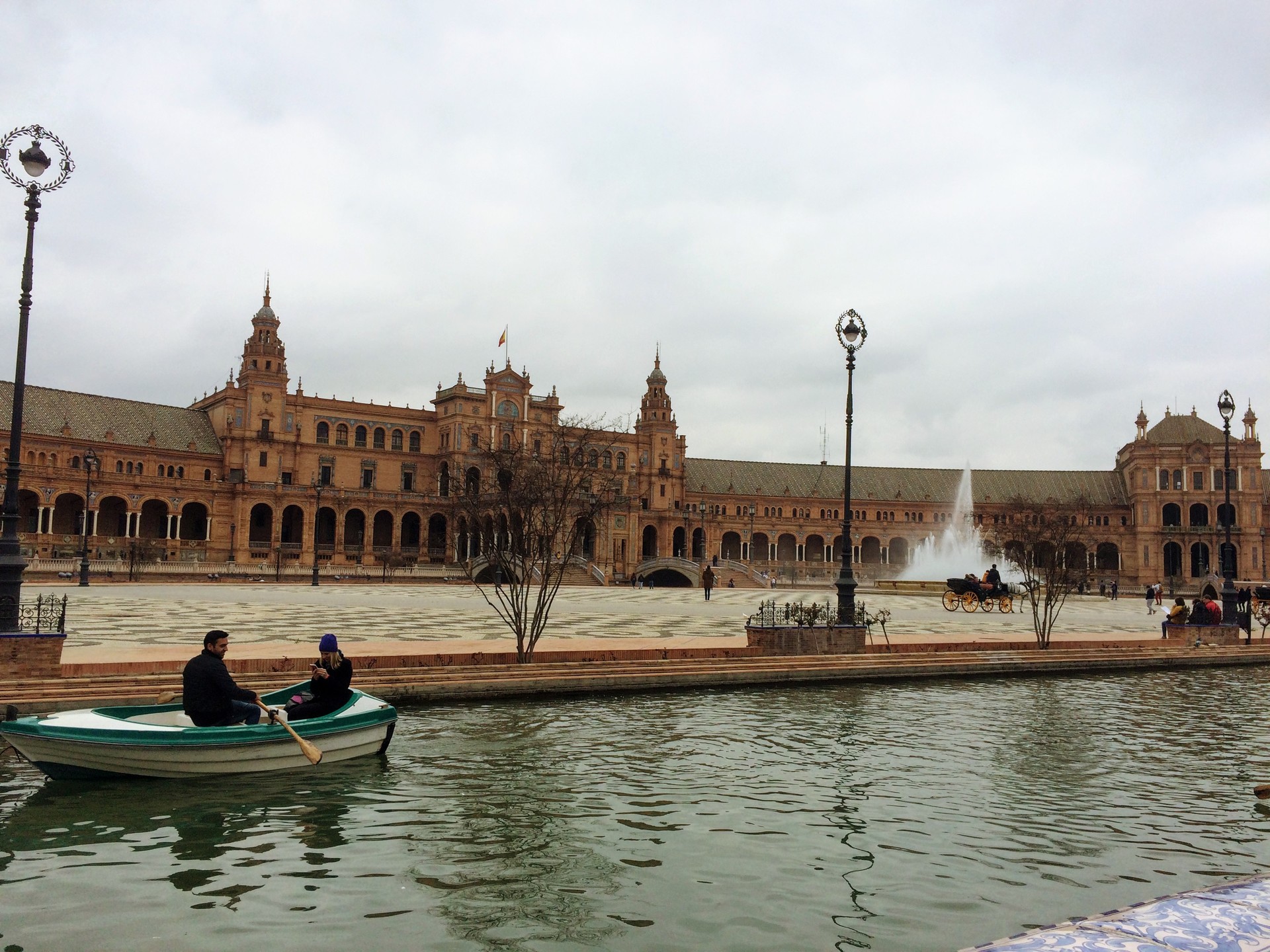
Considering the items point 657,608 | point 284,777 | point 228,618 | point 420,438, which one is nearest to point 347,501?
point 420,438

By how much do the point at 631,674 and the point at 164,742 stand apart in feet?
28.2

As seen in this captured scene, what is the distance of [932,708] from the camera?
15414mm

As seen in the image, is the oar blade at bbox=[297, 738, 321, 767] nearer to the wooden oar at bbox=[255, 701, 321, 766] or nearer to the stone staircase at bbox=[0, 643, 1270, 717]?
the wooden oar at bbox=[255, 701, 321, 766]

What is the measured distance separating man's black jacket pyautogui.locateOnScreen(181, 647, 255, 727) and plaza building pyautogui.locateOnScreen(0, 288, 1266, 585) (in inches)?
1705

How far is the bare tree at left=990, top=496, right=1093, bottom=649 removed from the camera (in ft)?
78.5

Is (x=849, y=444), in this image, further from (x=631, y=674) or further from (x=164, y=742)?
(x=164, y=742)

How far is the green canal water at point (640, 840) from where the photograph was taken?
638cm

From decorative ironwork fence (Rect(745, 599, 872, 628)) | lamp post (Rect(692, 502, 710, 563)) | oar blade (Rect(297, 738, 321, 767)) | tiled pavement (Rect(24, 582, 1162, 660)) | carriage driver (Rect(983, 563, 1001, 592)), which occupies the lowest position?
oar blade (Rect(297, 738, 321, 767))

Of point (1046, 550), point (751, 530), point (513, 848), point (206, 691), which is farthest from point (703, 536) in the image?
point (513, 848)

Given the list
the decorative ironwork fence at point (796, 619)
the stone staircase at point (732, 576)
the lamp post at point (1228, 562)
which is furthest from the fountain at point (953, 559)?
the decorative ironwork fence at point (796, 619)

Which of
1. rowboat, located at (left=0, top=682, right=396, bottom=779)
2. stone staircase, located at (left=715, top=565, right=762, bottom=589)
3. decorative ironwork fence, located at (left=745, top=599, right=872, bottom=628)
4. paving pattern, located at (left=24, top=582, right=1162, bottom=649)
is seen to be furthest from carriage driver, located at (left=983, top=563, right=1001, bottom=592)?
stone staircase, located at (left=715, top=565, right=762, bottom=589)

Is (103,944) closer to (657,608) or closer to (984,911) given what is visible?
(984,911)

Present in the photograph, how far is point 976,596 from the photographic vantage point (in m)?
37.8

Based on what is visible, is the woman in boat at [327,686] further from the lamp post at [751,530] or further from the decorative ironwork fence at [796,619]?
the lamp post at [751,530]
